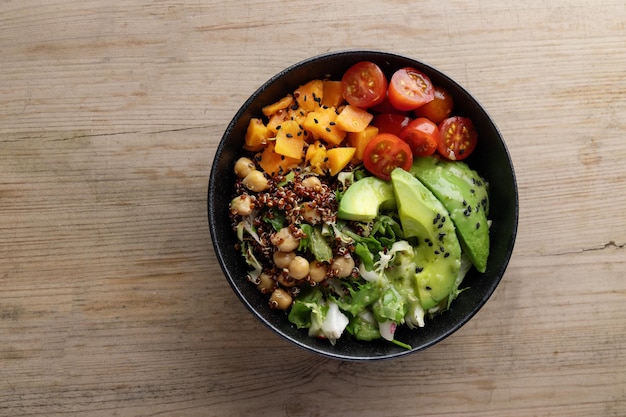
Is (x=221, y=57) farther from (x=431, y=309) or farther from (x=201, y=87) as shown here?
(x=431, y=309)

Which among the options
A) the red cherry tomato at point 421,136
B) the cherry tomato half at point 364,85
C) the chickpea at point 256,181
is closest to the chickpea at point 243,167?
the chickpea at point 256,181

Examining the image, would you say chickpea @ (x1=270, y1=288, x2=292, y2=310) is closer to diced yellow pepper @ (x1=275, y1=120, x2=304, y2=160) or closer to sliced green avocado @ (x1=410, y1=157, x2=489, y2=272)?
diced yellow pepper @ (x1=275, y1=120, x2=304, y2=160)

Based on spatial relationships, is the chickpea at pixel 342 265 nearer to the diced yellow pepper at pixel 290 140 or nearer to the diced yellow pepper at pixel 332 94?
the diced yellow pepper at pixel 290 140

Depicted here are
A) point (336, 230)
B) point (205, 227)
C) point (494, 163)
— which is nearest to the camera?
point (336, 230)

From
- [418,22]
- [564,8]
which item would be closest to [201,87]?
[418,22]

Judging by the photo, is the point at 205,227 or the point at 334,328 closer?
the point at 334,328

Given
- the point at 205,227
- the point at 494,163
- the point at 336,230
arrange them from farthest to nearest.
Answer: the point at 205,227
the point at 494,163
the point at 336,230
